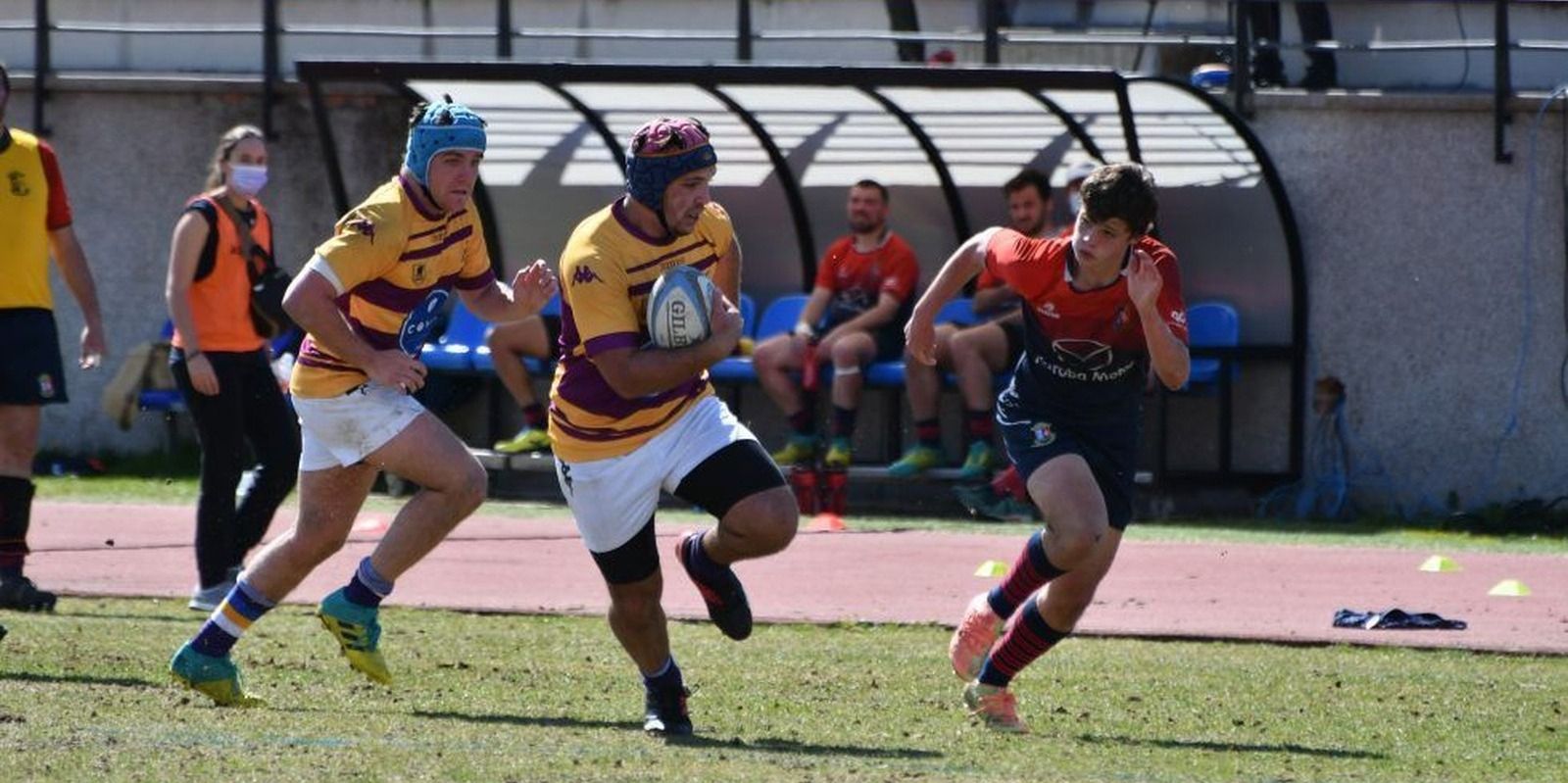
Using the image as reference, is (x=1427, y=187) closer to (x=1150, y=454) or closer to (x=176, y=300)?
(x=1150, y=454)

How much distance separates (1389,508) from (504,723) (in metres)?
8.51

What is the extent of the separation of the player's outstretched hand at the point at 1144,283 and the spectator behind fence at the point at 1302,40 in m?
8.35

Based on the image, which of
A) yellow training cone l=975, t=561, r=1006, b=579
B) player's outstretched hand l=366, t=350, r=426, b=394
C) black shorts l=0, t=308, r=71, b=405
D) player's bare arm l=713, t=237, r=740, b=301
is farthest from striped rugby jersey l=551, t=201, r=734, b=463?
yellow training cone l=975, t=561, r=1006, b=579

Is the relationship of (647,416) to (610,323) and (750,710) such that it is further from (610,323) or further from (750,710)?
(750,710)

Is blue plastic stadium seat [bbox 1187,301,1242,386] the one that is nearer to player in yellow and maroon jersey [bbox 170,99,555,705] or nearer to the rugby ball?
player in yellow and maroon jersey [bbox 170,99,555,705]

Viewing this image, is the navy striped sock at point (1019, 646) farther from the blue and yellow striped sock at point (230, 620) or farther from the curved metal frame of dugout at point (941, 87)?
the curved metal frame of dugout at point (941, 87)

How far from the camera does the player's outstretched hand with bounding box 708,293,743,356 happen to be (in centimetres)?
689

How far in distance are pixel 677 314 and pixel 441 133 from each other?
102 cm

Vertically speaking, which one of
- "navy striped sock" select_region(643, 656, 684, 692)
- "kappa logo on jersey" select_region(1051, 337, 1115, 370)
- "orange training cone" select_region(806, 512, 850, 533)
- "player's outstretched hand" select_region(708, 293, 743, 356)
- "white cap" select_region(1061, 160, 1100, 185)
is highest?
"player's outstretched hand" select_region(708, 293, 743, 356)

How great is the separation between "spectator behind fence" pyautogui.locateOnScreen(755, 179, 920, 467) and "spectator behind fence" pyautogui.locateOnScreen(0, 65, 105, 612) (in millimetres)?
5646

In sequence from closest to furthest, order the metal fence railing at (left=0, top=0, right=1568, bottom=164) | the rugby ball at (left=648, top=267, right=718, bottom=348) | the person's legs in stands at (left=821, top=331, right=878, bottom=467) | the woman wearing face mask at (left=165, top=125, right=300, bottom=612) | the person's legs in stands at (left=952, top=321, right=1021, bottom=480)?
1. the rugby ball at (left=648, top=267, right=718, bottom=348)
2. the woman wearing face mask at (left=165, top=125, right=300, bottom=612)
3. the person's legs in stands at (left=952, top=321, right=1021, bottom=480)
4. the person's legs in stands at (left=821, top=331, right=878, bottom=467)
5. the metal fence railing at (left=0, top=0, right=1568, bottom=164)

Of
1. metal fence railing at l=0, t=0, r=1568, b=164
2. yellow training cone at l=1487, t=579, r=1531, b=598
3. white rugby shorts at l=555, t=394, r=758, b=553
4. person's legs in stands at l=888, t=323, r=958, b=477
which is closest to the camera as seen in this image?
white rugby shorts at l=555, t=394, r=758, b=553

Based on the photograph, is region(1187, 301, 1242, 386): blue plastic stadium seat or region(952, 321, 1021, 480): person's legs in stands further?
region(1187, 301, 1242, 386): blue plastic stadium seat

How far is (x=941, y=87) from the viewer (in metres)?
13.7
